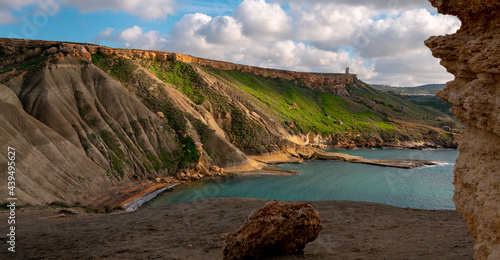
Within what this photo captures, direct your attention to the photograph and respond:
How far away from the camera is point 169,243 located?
13.5 meters

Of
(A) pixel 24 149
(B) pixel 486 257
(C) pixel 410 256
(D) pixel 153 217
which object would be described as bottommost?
(D) pixel 153 217

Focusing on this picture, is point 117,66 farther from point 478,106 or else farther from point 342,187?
point 478,106

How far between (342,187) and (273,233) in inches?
1354

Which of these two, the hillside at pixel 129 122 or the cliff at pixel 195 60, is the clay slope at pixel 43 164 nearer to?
the hillside at pixel 129 122

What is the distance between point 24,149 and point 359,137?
2896 inches

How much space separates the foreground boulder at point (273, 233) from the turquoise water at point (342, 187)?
24.6 meters

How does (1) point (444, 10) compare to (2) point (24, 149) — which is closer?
(1) point (444, 10)

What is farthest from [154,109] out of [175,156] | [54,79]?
[54,79]

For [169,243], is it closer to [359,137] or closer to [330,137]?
[330,137]

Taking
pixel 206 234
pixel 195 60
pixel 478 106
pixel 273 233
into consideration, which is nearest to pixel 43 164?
pixel 206 234

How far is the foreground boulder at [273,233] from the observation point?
8.05m

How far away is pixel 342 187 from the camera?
3969cm

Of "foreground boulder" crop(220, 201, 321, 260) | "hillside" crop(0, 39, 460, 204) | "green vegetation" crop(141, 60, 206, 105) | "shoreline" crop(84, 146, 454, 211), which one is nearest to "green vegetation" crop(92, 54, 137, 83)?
"hillside" crop(0, 39, 460, 204)

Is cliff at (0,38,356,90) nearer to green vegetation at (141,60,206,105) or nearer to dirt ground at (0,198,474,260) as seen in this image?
green vegetation at (141,60,206,105)
